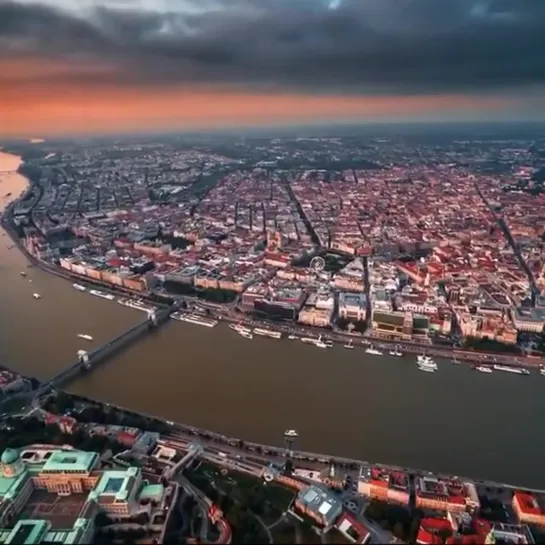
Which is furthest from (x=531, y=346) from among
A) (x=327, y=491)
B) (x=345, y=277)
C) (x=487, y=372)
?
(x=327, y=491)

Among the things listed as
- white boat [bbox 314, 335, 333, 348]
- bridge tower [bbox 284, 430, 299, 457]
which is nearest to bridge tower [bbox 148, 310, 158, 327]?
white boat [bbox 314, 335, 333, 348]

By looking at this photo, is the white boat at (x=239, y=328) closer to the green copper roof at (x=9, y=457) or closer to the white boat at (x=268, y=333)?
the white boat at (x=268, y=333)

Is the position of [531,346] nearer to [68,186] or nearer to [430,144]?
[68,186]

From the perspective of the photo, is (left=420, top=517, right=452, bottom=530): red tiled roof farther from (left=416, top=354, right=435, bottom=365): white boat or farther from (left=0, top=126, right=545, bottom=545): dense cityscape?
(left=416, top=354, right=435, bottom=365): white boat

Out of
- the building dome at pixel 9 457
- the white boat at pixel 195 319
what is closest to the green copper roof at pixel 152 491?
the building dome at pixel 9 457

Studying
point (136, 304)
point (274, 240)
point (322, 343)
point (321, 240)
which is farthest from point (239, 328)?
point (321, 240)

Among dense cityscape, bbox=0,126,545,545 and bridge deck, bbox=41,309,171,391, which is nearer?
dense cityscape, bbox=0,126,545,545
